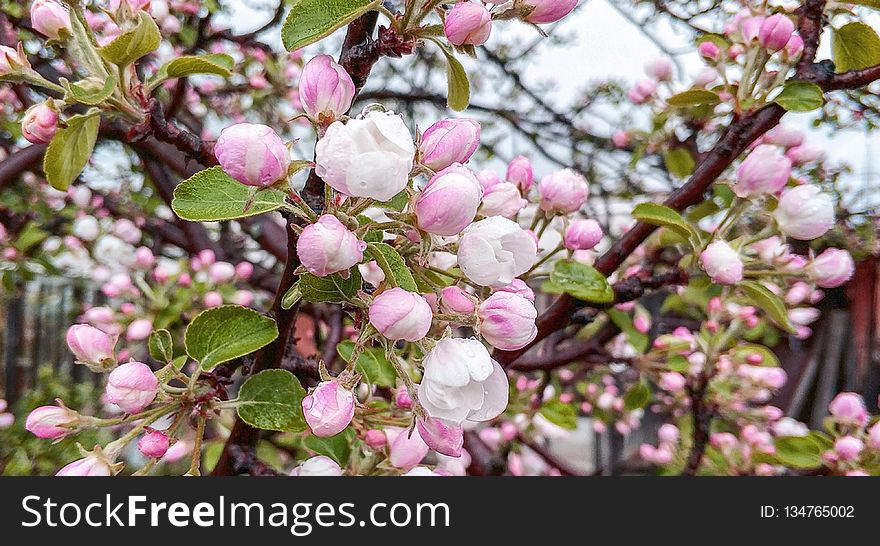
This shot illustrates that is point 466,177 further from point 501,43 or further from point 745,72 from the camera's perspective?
point 501,43

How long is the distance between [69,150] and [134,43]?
13cm

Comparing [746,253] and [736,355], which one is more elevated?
[746,253]

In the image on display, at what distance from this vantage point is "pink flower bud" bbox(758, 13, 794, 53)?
1.97ft

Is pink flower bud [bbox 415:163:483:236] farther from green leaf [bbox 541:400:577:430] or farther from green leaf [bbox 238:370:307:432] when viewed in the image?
green leaf [bbox 541:400:577:430]

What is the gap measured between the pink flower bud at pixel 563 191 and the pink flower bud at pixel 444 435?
0.29 meters

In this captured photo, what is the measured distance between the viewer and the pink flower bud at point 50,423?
45cm

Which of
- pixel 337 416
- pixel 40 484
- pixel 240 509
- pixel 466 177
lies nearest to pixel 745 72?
pixel 466 177

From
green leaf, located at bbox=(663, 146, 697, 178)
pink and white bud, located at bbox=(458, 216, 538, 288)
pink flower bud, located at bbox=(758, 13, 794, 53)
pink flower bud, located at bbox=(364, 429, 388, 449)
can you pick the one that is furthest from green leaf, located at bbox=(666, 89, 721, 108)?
pink flower bud, located at bbox=(364, 429, 388, 449)

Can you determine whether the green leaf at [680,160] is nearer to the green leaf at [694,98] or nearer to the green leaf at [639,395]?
the green leaf at [694,98]

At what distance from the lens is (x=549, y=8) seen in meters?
0.39

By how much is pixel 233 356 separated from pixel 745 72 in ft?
1.95

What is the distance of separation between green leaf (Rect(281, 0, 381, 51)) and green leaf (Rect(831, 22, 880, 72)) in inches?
20.4

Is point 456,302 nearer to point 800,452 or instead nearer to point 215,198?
point 215,198

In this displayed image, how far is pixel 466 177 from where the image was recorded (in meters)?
0.35
